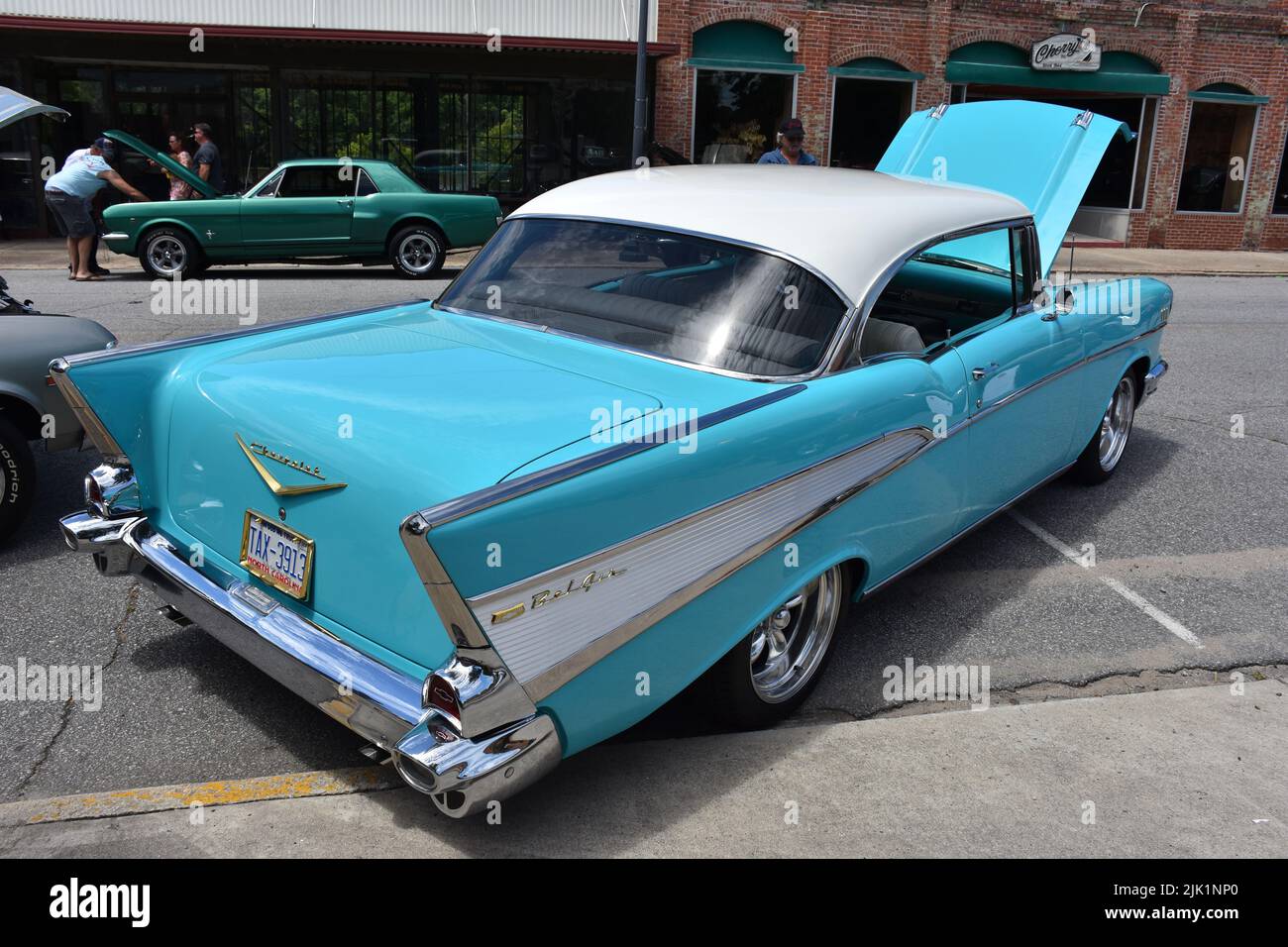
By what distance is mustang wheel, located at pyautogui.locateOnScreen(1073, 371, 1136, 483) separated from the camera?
5.99 meters

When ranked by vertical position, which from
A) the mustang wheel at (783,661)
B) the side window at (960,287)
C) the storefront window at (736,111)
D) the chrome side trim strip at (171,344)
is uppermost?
the storefront window at (736,111)

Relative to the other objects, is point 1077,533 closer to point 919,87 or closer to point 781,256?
point 781,256

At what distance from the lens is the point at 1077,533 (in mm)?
5547

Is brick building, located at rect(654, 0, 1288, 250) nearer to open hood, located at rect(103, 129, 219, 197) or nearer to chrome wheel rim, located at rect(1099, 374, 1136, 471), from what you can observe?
open hood, located at rect(103, 129, 219, 197)

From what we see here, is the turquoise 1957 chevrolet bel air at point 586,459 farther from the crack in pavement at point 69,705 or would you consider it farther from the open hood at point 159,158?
the open hood at point 159,158

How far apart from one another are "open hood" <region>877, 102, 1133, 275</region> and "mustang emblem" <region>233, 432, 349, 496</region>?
3946mm

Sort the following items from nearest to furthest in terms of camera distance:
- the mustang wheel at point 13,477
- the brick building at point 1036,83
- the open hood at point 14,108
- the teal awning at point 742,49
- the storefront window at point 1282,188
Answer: the mustang wheel at point 13,477
the open hood at point 14,108
the teal awning at point 742,49
the brick building at point 1036,83
the storefront window at point 1282,188

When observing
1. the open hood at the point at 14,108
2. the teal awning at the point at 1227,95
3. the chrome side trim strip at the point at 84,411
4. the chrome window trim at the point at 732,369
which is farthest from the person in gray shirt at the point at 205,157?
the teal awning at the point at 1227,95

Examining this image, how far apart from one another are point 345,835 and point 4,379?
9.46 feet

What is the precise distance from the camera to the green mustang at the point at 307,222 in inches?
527

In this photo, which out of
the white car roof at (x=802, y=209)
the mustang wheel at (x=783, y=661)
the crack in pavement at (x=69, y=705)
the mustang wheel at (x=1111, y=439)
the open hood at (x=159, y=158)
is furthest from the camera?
the open hood at (x=159, y=158)

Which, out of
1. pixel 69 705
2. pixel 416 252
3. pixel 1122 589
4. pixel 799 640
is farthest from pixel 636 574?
pixel 416 252

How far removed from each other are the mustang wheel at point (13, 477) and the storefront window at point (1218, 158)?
913 inches

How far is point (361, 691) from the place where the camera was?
Result: 110 inches
